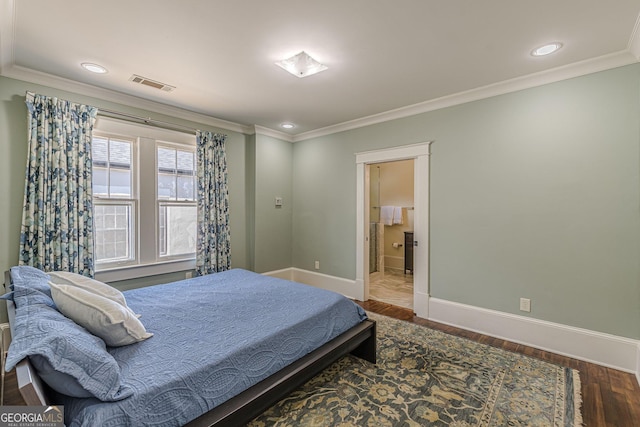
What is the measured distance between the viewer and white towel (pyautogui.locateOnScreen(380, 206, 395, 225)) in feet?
20.2

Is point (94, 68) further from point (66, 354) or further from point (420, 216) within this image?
point (420, 216)

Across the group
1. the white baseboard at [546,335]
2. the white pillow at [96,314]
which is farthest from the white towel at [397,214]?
the white pillow at [96,314]

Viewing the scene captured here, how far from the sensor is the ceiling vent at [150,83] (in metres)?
2.88

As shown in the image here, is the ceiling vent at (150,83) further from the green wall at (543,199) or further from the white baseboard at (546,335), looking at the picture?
the white baseboard at (546,335)

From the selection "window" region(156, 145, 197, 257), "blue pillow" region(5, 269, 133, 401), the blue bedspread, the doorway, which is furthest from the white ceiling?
the doorway

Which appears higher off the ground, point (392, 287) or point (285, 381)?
point (285, 381)

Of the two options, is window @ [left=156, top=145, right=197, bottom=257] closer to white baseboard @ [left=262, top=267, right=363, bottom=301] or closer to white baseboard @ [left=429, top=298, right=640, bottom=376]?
white baseboard @ [left=262, top=267, right=363, bottom=301]

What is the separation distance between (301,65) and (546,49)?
2001 millimetres

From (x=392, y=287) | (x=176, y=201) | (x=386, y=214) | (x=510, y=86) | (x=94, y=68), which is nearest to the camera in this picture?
(x=94, y=68)

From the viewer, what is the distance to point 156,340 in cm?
171

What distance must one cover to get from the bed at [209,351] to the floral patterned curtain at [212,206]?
4.35 feet

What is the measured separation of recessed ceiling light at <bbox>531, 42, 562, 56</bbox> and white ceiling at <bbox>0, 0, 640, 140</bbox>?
5cm

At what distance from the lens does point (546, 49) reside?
7.63 ft

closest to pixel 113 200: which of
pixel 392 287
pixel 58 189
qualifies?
pixel 58 189
